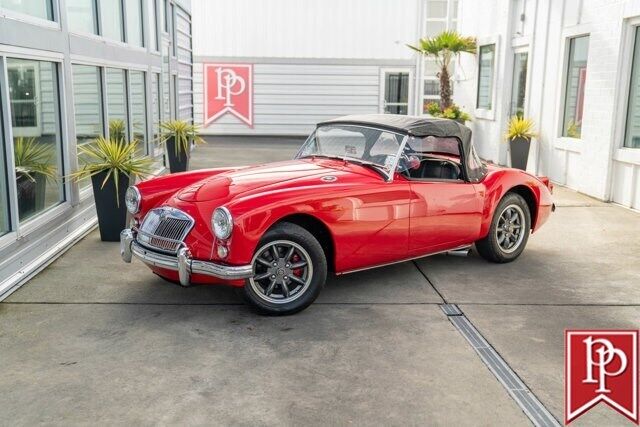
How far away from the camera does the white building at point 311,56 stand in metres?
19.9

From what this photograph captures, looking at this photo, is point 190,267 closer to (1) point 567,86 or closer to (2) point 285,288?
(2) point 285,288

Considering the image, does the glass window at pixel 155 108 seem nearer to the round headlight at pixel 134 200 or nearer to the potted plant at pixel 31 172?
the potted plant at pixel 31 172

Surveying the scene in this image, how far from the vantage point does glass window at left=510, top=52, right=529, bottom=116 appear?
41.6ft

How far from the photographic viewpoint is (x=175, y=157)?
37.7 ft

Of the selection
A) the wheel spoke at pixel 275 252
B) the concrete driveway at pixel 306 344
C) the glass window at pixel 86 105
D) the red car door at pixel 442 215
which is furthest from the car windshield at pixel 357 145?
the glass window at pixel 86 105

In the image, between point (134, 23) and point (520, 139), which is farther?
point (520, 139)

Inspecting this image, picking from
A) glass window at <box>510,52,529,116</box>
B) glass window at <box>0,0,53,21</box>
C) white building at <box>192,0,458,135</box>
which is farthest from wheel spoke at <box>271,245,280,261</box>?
white building at <box>192,0,458,135</box>

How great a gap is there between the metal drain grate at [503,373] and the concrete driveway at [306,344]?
46mm

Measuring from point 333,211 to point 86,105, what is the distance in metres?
4.31

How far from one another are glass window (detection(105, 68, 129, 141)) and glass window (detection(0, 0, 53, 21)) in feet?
6.96

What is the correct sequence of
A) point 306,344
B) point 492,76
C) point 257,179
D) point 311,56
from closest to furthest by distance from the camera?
point 306,344, point 257,179, point 492,76, point 311,56

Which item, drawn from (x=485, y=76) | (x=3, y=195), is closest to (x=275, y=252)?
(x=3, y=195)

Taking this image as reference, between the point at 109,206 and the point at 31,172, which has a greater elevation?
the point at 31,172

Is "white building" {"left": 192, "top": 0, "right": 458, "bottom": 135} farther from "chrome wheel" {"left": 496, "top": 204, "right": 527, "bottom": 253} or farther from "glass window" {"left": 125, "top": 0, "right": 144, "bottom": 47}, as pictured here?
"chrome wheel" {"left": 496, "top": 204, "right": 527, "bottom": 253}
